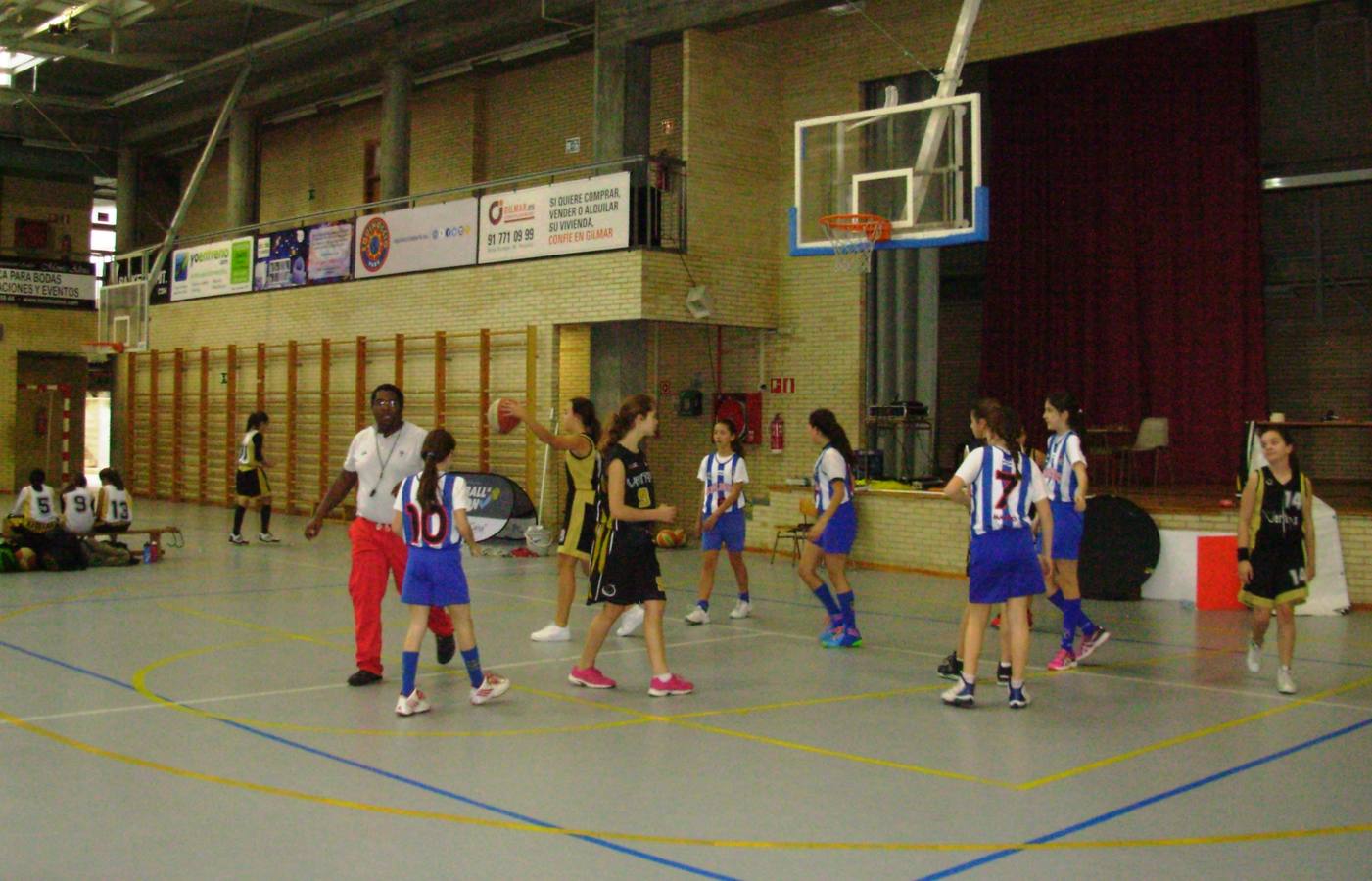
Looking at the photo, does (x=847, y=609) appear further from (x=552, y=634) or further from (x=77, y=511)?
(x=77, y=511)

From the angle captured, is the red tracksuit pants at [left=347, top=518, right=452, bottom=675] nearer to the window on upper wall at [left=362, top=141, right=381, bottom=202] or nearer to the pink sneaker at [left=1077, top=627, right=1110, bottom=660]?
the pink sneaker at [left=1077, top=627, right=1110, bottom=660]

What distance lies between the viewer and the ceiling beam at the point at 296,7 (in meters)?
21.7

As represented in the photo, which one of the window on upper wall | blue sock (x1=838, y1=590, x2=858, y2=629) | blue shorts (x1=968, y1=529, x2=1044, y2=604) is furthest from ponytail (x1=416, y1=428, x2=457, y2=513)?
the window on upper wall

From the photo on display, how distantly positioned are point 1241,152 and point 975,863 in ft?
55.1

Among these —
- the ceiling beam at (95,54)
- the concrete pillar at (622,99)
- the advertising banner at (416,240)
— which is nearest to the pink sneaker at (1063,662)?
the concrete pillar at (622,99)

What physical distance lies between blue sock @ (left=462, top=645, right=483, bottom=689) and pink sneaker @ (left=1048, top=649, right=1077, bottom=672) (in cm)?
423

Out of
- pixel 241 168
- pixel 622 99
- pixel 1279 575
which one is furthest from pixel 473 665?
pixel 241 168

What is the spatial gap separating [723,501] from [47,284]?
24.6 m

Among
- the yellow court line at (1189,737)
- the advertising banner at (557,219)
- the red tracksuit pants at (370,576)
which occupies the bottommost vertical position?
the yellow court line at (1189,737)

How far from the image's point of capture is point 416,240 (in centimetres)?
2117

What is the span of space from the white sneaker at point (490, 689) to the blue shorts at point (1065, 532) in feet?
13.9

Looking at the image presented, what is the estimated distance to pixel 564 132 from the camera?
2286 cm

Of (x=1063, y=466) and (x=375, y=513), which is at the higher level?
(x=1063, y=466)

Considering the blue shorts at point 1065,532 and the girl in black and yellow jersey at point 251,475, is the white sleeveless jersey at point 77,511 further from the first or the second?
the blue shorts at point 1065,532
